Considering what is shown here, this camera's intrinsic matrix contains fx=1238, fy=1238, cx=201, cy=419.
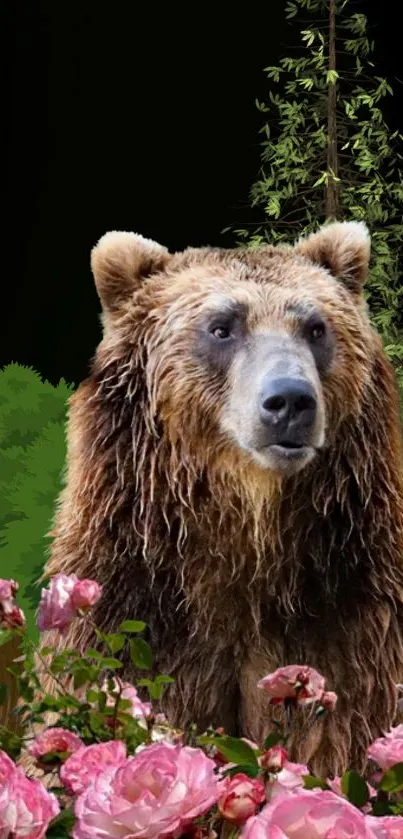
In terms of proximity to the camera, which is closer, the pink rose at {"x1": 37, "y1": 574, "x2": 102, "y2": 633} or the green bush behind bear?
the pink rose at {"x1": 37, "y1": 574, "x2": 102, "y2": 633}

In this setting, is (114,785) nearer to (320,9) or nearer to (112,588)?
(112,588)

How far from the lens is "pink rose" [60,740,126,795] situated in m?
1.04

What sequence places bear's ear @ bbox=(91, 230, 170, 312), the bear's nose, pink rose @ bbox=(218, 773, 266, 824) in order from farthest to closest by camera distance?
bear's ear @ bbox=(91, 230, 170, 312), the bear's nose, pink rose @ bbox=(218, 773, 266, 824)

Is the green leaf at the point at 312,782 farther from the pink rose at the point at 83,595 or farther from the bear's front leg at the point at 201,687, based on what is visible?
the bear's front leg at the point at 201,687

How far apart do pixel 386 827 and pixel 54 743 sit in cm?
36

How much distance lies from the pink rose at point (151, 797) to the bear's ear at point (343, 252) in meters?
1.52

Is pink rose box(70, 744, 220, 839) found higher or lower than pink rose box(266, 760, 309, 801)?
higher

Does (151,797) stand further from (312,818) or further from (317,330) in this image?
(317,330)

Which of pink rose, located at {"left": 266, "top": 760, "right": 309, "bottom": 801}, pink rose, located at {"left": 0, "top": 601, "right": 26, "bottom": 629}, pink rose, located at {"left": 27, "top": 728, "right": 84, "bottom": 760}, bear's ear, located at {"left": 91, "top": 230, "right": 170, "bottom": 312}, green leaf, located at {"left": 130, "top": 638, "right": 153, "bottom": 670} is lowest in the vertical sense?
pink rose, located at {"left": 266, "top": 760, "right": 309, "bottom": 801}

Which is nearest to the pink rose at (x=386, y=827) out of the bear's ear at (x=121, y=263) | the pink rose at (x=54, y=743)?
the pink rose at (x=54, y=743)

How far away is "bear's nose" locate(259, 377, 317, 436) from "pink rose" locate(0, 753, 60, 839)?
1019mm

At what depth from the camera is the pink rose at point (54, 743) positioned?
1150mm

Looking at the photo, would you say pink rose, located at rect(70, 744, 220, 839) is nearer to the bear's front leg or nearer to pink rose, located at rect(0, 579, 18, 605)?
pink rose, located at rect(0, 579, 18, 605)

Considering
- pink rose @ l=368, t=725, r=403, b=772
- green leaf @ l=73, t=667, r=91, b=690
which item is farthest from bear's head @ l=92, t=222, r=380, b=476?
pink rose @ l=368, t=725, r=403, b=772
